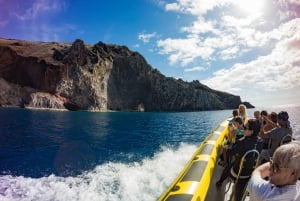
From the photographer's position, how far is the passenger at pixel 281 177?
1.83m

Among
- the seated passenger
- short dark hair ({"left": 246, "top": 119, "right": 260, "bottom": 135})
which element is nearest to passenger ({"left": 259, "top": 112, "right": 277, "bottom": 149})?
the seated passenger

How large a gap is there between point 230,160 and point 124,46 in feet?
394

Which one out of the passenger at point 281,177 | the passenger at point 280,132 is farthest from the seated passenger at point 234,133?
the passenger at point 281,177

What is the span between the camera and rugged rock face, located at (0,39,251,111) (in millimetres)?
82938

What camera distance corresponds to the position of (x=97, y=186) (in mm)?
8625

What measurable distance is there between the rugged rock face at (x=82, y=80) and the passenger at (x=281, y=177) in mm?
83354

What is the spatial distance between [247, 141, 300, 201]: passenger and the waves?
19.5 feet

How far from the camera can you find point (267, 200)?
2041 millimetres

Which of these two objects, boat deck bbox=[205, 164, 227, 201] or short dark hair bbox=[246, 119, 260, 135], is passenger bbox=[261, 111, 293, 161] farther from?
short dark hair bbox=[246, 119, 260, 135]

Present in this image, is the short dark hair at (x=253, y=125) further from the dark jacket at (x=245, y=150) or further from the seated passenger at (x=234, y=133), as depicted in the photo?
the seated passenger at (x=234, y=133)

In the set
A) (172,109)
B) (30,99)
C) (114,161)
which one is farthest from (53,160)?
(172,109)

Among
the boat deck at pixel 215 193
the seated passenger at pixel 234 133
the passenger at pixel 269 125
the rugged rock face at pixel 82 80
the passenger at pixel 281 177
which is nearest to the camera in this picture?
the passenger at pixel 281 177

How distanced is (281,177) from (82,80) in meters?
90.0

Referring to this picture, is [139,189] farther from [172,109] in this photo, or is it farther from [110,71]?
[172,109]
